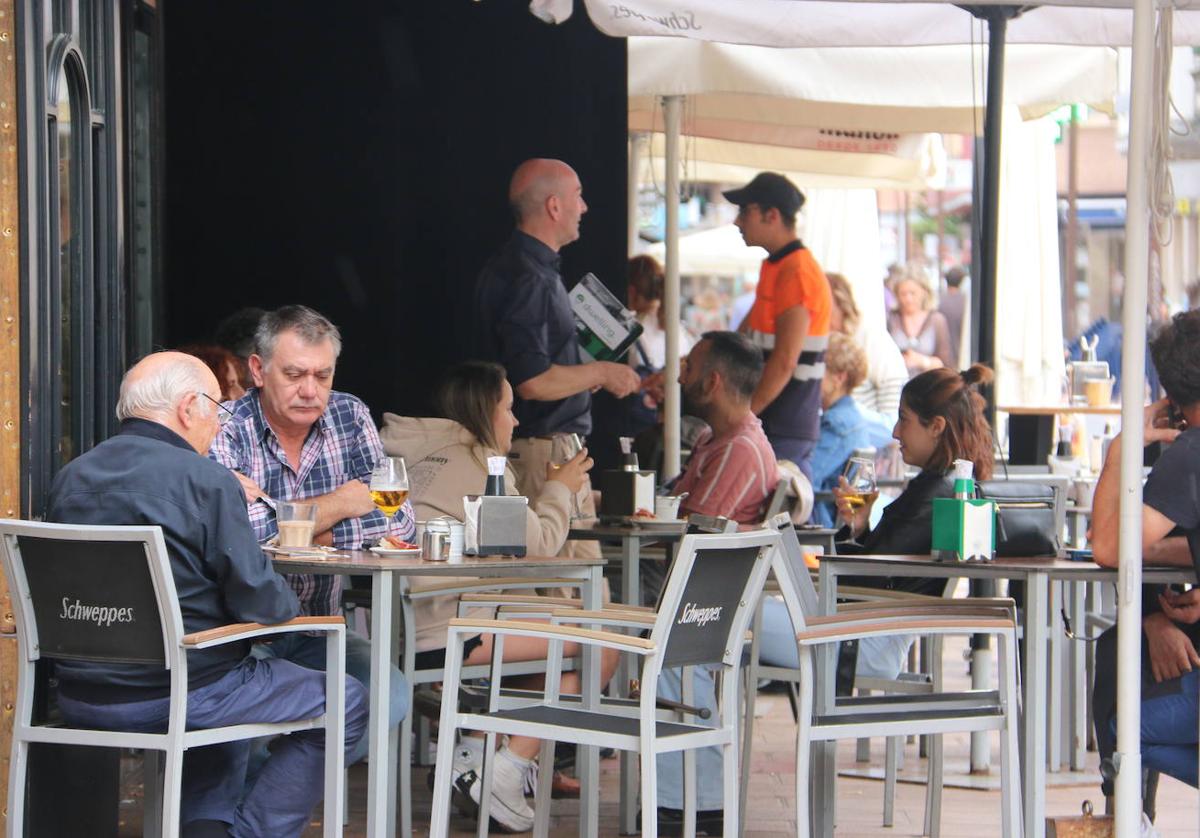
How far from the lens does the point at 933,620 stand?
12.4 ft

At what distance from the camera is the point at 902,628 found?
3707 mm

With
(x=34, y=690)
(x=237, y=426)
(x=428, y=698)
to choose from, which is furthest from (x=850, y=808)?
(x=34, y=690)

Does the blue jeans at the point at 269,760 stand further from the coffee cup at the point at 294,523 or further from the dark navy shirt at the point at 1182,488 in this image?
the dark navy shirt at the point at 1182,488

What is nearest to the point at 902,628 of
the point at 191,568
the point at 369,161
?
the point at 191,568

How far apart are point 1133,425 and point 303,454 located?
7.08ft

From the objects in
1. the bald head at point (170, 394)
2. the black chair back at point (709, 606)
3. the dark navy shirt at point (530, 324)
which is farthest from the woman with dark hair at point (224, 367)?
the black chair back at point (709, 606)

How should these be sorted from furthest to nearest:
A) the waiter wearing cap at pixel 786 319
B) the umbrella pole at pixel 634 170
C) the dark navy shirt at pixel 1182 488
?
the umbrella pole at pixel 634 170 < the waiter wearing cap at pixel 786 319 < the dark navy shirt at pixel 1182 488

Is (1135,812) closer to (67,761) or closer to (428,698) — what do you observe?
(428,698)

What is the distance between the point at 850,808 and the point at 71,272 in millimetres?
2681

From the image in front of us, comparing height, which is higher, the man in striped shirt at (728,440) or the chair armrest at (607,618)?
the man in striped shirt at (728,440)

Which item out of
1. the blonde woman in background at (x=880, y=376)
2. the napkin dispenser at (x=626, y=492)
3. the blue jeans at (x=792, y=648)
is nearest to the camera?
the blue jeans at (x=792, y=648)

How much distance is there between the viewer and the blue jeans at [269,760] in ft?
12.0

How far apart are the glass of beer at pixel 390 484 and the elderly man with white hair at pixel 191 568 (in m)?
0.54

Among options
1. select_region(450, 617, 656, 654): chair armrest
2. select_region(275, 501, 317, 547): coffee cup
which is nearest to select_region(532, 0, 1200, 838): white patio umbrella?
select_region(450, 617, 656, 654): chair armrest
